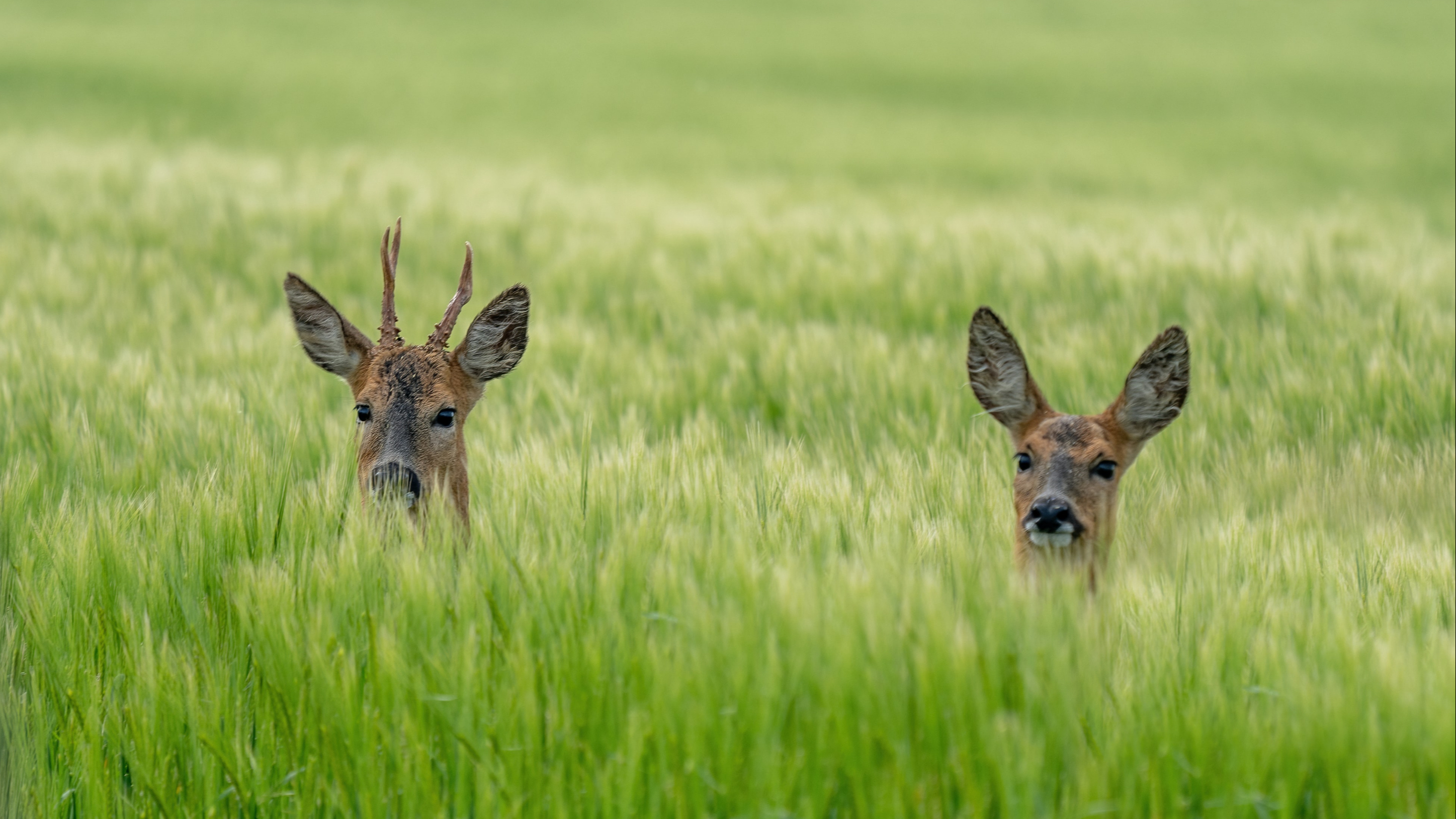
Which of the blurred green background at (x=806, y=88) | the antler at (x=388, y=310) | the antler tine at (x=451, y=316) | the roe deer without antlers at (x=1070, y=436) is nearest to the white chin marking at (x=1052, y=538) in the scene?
the roe deer without antlers at (x=1070, y=436)

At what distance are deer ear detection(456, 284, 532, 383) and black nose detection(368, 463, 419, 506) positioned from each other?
0.40m

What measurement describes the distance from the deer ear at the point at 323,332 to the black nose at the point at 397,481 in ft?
1.65

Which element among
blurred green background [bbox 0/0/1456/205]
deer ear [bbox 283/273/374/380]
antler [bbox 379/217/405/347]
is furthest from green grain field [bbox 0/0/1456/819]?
blurred green background [bbox 0/0/1456/205]

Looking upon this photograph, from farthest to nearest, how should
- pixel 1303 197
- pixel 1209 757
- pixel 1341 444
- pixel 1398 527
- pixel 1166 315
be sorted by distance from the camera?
1. pixel 1303 197
2. pixel 1166 315
3. pixel 1341 444
4. pixel 1398 527
5. pixel 1209 757

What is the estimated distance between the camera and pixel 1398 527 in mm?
4148

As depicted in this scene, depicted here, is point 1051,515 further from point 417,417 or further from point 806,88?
point 806,88

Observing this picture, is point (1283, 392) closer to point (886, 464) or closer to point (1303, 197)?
point (886, 464)

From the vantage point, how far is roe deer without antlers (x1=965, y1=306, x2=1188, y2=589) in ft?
11.2

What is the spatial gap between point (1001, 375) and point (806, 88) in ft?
89.6

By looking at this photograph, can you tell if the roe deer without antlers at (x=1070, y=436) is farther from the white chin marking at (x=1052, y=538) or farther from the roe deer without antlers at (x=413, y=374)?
the roe deer without antlers at (x=413, y=374)

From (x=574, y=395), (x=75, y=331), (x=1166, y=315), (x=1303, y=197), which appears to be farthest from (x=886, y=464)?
(x=1303, y=197)

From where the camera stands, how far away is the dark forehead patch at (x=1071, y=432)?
3594 millimetres

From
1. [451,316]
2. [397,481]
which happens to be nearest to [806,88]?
[451,316]

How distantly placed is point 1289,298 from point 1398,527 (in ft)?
11.2
